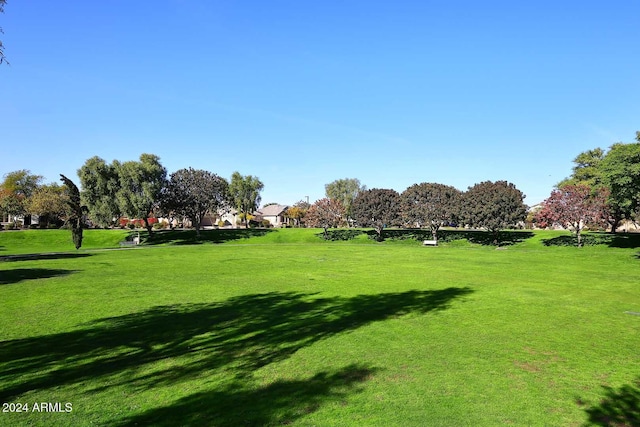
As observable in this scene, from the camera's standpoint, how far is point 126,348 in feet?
31.9

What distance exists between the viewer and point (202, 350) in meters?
9.61

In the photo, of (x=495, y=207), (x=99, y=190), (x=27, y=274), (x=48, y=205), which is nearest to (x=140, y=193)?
(x=99, y=190)

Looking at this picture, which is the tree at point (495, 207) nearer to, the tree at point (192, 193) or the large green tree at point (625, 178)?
the large green tree at point (625, 178)

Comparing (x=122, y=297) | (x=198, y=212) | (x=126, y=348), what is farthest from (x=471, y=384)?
(x=198, y=212)

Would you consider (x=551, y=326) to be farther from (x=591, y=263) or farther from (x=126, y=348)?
(x=591, y=263)

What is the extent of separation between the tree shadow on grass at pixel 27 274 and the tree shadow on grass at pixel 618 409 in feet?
83.7

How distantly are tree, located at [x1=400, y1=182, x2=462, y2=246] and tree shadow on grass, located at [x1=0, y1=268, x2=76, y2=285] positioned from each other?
51.9 meters

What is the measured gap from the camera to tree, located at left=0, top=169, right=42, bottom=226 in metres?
88.1

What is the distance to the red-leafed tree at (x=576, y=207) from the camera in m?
50.5

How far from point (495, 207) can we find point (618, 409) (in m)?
53.1

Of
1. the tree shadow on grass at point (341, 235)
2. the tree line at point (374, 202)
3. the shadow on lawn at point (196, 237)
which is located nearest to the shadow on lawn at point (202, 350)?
the tree line at point (374, 202)

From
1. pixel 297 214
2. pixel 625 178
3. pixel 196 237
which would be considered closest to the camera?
pixel 625 178

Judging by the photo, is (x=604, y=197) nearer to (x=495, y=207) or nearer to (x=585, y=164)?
(x=495, y=207)

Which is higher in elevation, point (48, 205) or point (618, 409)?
point (48, 205)
